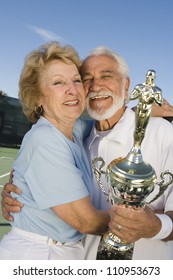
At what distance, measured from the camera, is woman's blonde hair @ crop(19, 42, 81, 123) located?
2031mm

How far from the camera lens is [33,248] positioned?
180 centimetres

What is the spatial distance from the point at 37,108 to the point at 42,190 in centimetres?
61

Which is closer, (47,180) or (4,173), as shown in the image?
(47,180)

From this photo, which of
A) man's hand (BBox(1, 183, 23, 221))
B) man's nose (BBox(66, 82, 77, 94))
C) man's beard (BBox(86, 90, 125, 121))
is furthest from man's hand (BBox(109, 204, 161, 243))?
man's beard (BBox(86, 90, 125, 121))

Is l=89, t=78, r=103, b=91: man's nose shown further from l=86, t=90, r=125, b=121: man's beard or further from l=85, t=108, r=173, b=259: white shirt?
l=85, t=108, r=173, b=259: white shirt

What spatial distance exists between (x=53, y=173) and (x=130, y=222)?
0.41 m

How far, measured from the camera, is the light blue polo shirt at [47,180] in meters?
1.70

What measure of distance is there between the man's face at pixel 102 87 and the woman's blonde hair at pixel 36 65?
0.18 metres

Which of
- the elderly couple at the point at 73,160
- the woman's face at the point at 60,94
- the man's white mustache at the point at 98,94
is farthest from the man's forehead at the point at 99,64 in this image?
the woman's face at the point at 60,94

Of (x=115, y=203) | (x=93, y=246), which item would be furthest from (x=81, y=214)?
(x=93, y=246)

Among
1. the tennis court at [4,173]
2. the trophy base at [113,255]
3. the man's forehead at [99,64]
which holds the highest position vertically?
the man's forehead at [99,64]

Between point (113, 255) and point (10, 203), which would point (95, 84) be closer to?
point (10, 203)

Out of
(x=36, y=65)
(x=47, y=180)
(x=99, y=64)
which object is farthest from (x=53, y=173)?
(x=99, y=64)

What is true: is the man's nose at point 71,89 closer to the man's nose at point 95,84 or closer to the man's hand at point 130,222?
the man's nose at point 95,84
